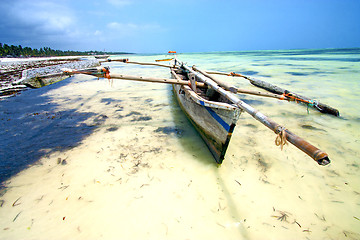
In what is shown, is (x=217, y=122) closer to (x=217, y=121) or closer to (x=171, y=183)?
(x=217, y=121)

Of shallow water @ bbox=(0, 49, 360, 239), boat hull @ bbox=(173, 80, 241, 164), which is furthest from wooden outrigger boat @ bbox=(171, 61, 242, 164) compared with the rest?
shallow water @ bbox=(0, 49, 360, 239)

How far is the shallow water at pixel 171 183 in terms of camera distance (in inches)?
76.2

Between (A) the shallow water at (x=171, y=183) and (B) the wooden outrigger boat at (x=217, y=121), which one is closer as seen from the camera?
(A) the shallow water at (x=171, y=183)

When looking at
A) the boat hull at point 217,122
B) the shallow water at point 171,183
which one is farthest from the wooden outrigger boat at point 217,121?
the shallow water at point 171,183

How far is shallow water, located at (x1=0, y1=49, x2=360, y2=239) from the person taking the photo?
194cm

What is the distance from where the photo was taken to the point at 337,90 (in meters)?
7.17

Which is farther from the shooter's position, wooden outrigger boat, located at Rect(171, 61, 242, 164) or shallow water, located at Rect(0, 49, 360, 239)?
wooden outrigger boat, located at Rect(171, 61, 242, 164)

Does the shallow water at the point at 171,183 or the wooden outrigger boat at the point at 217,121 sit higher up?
the wooden outrigger boat at the point at 217,121

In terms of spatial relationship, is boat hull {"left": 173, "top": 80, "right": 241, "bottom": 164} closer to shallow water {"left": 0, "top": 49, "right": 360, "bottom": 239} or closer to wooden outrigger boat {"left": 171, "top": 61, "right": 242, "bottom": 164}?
wooden outrigger boat {"left": 171, "top": 61, "right": 242, "bottom": 164}

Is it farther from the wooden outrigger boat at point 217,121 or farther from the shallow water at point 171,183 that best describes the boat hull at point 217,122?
the shallow water at point 171,183

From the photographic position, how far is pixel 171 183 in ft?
8.48

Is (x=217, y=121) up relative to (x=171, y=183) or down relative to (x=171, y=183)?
up

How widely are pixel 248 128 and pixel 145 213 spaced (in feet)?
11.3

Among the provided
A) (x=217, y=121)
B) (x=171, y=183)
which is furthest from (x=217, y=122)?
(x=171, y=183)
